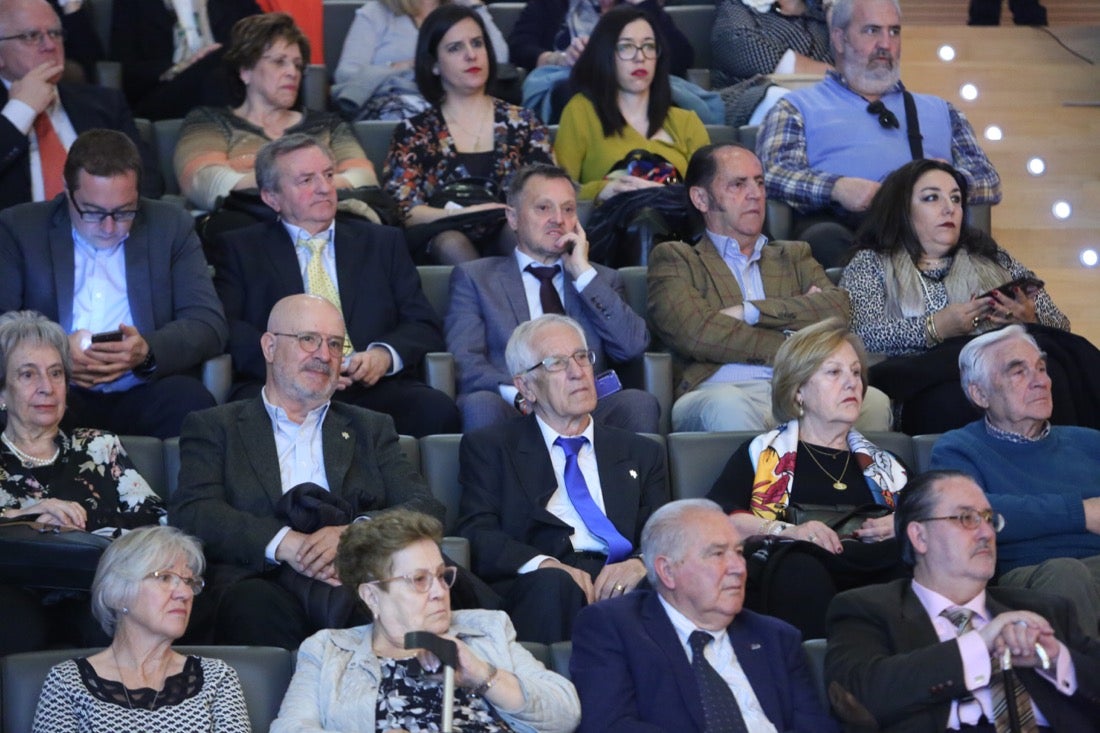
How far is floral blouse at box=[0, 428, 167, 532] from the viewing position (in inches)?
150

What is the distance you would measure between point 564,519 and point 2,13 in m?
2.38

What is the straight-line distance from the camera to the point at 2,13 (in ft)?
16.8

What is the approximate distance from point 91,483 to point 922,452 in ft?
6.14

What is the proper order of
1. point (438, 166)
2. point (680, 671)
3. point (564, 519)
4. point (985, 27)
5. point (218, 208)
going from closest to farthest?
point (680, 671) → point (564, 519) → point (218, 208) → point (438, 166) → point (985, 27)

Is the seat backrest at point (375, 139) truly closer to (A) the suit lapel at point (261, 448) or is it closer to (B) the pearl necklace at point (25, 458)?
(A) the suit lapel at point (261, 448)

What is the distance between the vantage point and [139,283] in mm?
4520

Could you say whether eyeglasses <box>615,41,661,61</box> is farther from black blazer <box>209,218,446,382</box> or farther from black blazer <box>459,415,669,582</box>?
black blazer <box>459,415,669,582</box>

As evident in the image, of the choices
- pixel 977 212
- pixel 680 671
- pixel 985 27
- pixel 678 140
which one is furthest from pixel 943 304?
pixel 985 27

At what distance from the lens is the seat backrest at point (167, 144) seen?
18.7 ft

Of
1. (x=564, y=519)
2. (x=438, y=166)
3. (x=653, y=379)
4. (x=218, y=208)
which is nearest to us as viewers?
(x=564, y=519)

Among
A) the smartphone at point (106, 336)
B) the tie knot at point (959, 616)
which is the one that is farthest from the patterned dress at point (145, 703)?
the tie knot at point (959, 616)

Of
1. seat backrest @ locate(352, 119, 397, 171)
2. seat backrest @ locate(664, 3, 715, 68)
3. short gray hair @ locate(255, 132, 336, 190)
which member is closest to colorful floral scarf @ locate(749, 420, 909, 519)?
short gray hair @ locate(255, 132, 336, 190)

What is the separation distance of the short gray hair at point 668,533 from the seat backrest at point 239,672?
689 millimetres

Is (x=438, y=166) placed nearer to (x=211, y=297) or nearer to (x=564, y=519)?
(x=211, y=297)
